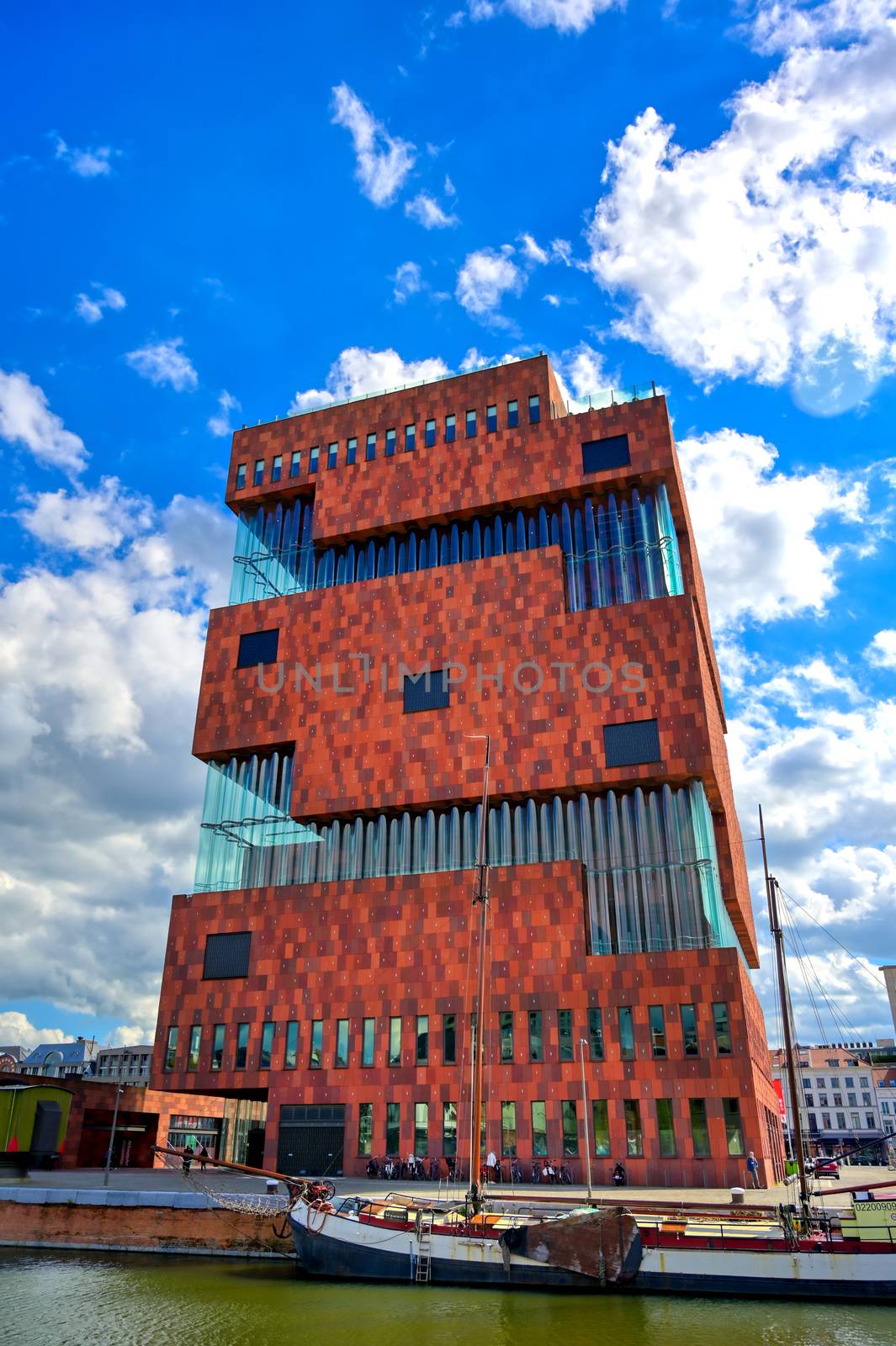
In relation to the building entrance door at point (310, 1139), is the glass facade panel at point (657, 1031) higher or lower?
higher

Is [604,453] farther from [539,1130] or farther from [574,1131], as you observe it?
[539,1130]

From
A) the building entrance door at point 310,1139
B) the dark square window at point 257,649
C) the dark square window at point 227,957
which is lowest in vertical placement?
the building entrance door at point 310,1139

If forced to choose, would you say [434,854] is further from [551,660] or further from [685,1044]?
[685,1044]

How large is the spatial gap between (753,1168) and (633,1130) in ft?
21.1

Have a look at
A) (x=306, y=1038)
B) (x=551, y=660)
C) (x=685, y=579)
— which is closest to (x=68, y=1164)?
(x=306, y=1038)

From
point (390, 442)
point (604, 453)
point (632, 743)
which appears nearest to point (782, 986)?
point (632, 743)

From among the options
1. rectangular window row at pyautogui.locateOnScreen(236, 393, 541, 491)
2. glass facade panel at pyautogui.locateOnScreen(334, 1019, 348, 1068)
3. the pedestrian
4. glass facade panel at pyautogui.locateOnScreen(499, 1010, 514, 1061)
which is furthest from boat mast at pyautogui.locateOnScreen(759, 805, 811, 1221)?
rectangular window row at pyautogui.locateOnScreen(236, 393, 541, 491)

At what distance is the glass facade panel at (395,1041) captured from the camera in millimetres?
62531

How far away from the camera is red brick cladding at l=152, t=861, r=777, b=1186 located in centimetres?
5662

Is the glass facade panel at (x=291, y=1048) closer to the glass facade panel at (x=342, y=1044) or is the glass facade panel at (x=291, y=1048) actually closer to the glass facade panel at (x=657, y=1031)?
the glass facade panel at (x=342, y=1044)

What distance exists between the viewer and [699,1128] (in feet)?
182

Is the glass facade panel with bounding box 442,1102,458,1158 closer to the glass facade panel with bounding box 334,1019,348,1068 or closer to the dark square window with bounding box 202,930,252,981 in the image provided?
the glass facade panel with bounding box 334,1019,348,1068

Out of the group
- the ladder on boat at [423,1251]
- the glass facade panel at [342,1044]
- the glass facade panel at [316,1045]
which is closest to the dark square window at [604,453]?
the glass facade panel at [342,1044]

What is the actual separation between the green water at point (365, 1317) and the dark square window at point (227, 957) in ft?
105
